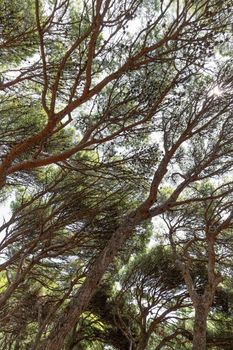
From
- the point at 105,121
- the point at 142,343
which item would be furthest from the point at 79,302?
the point at 142,343

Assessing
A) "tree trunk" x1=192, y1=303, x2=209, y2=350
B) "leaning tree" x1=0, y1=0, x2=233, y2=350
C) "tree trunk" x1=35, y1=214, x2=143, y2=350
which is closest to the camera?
"tree trunk" x1=35, y1=214, x2=143, y2=350

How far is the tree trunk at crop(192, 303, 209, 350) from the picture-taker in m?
3.89

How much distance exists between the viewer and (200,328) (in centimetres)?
399

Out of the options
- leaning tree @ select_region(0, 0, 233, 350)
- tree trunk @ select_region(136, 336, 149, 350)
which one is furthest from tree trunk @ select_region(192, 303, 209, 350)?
tree trunk @ select_region(136, 336, 149, 350)

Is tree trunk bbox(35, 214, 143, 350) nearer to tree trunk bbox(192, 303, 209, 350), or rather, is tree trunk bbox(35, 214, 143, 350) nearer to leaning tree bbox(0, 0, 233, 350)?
leaning tree bbox(0, 0, 233, 350)

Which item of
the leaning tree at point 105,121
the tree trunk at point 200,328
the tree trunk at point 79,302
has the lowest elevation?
the tree trunk at point 79,302

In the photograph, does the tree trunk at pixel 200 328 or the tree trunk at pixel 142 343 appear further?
the tree trunk at pixel 142 343

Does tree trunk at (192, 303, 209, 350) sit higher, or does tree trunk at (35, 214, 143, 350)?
tree trunk at (192, 303, 209, 350)

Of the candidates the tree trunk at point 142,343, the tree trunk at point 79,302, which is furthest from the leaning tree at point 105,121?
the tree trunk at point 142,343

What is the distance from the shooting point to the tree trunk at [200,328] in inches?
153

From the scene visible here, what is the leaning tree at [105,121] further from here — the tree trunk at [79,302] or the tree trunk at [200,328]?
the tree trunk at [200,328]

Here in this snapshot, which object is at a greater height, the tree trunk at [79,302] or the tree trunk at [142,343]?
the tree trunk at [142,343]

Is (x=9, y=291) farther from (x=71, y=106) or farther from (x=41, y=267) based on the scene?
(x=41, y=267)

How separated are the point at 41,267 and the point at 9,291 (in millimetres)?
2986
